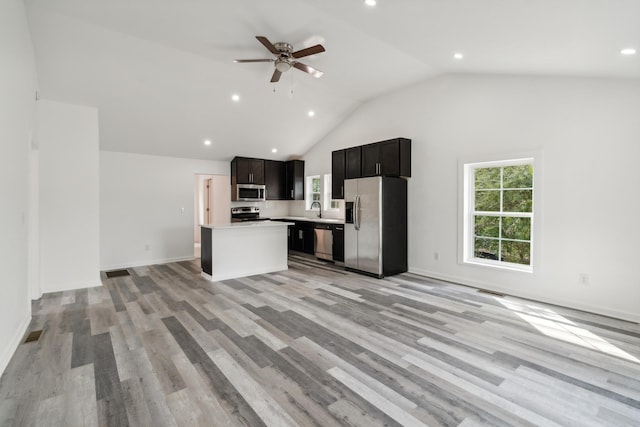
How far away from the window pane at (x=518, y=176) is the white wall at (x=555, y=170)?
0.27 m

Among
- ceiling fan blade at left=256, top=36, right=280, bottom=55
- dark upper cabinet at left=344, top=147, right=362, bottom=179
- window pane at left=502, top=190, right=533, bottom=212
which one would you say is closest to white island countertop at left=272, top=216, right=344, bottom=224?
dark upper cabinet at left=344, top=147, right=362, bottom=179

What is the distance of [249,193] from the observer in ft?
25.6

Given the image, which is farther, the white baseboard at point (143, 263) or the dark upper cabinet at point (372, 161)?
the white baseboard at point (143, 263)

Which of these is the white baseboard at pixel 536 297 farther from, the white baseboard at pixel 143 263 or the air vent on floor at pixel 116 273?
the air vent on floor at pixel 116 273

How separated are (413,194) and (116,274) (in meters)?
5.57

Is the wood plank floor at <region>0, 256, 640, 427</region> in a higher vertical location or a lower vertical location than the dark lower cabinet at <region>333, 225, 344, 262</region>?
lower

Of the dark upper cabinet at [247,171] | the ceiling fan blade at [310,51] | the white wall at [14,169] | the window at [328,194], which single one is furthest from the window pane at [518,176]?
the white wall at [14,169]

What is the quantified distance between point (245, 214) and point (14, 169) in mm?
5218

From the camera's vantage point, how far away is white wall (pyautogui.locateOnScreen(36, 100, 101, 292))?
15.0ft

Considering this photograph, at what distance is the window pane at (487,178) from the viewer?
187 inches

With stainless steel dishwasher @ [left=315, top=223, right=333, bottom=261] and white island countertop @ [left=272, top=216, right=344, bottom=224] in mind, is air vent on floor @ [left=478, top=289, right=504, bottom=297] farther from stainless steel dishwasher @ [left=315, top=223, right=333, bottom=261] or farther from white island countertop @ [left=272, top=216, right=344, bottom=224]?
stainless steel dishwasher @ [left=315, top=223, right=333, bottom=261]

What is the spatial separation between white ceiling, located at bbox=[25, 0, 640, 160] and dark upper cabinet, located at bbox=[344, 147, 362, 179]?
1054 mm

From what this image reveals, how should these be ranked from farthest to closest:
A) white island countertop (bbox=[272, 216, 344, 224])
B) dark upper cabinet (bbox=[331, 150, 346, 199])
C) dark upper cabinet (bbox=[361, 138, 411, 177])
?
white island countertop (bbox=[272, 216, 344, 224]) → dark upper cabinet (bbox=[331, 150, 346, 199]) → dark upper cabinet (bbox=[361, 138, 411, 177])

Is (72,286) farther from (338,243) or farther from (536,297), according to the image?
(536,297)
